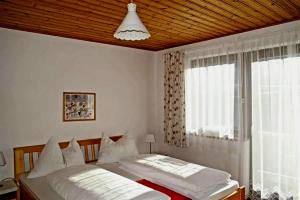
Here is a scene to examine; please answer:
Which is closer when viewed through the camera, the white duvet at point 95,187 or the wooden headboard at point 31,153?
the white duvet at point 95,187

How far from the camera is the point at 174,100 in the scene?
4477mm

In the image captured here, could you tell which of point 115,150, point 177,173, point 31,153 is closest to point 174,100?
point 115,150

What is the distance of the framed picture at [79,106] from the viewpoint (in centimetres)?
378

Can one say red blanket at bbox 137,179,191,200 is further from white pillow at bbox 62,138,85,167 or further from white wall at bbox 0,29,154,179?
white wall at bbox 0,29,154,179

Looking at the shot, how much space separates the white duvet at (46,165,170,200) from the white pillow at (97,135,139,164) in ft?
3.02

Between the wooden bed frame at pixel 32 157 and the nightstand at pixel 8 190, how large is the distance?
67 mm

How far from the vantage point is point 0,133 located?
3.19m

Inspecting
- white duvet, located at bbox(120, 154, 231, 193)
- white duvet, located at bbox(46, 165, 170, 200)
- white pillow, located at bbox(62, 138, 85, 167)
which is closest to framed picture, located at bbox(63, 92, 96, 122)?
white pillow, located at bbox(62, 138, 85, 167)

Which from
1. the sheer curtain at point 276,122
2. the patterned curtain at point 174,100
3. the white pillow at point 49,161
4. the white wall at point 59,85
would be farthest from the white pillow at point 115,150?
the sheer curtain at point 276,122

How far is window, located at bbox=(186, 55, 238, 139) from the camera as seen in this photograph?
12.1ft

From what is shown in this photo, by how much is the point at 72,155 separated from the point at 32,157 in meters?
0.62

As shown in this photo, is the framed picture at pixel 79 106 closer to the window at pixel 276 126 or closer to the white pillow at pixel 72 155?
the white pillow at pixel 72 155

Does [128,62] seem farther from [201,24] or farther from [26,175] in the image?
[26,175]

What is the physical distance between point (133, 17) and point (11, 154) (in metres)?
2.64
